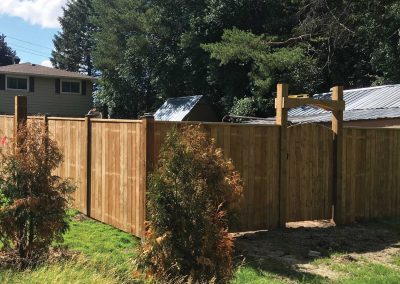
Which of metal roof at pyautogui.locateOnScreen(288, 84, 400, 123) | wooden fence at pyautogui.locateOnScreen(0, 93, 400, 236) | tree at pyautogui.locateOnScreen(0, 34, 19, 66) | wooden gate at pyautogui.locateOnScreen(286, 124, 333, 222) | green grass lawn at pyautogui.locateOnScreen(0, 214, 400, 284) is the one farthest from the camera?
tree at pyautogui.locateOnScreen(0, 34, 19, 66)

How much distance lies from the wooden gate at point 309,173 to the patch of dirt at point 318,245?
29 cm

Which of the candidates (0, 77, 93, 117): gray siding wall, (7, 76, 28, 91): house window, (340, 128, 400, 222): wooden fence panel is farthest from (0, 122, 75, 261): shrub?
(7, 76, 28, 91): house window

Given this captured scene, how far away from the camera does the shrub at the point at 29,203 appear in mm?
5430

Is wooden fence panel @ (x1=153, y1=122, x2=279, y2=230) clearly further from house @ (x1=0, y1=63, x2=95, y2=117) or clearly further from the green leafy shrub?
house @ (x1=0, y1=63, x2=95, y2=117)

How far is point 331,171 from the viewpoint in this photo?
9117 mm

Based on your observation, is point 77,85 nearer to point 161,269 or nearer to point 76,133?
point 76,133

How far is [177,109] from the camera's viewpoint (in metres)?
24.8

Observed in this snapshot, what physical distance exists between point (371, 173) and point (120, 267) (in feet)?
20.3

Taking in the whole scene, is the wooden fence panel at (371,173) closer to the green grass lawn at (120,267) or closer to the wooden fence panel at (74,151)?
the green grass lawn at (120,267)

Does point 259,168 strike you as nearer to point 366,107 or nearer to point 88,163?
point 88,163

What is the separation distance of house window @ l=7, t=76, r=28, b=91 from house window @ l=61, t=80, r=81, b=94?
94.1 inches

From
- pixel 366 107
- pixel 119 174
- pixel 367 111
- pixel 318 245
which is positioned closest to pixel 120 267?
pixel 119 174

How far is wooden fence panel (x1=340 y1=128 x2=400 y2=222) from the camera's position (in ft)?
30.8

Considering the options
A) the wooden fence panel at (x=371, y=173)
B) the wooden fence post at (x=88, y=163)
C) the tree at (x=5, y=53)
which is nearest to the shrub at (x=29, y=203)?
the wooden fence post at (x=88, y=163)
